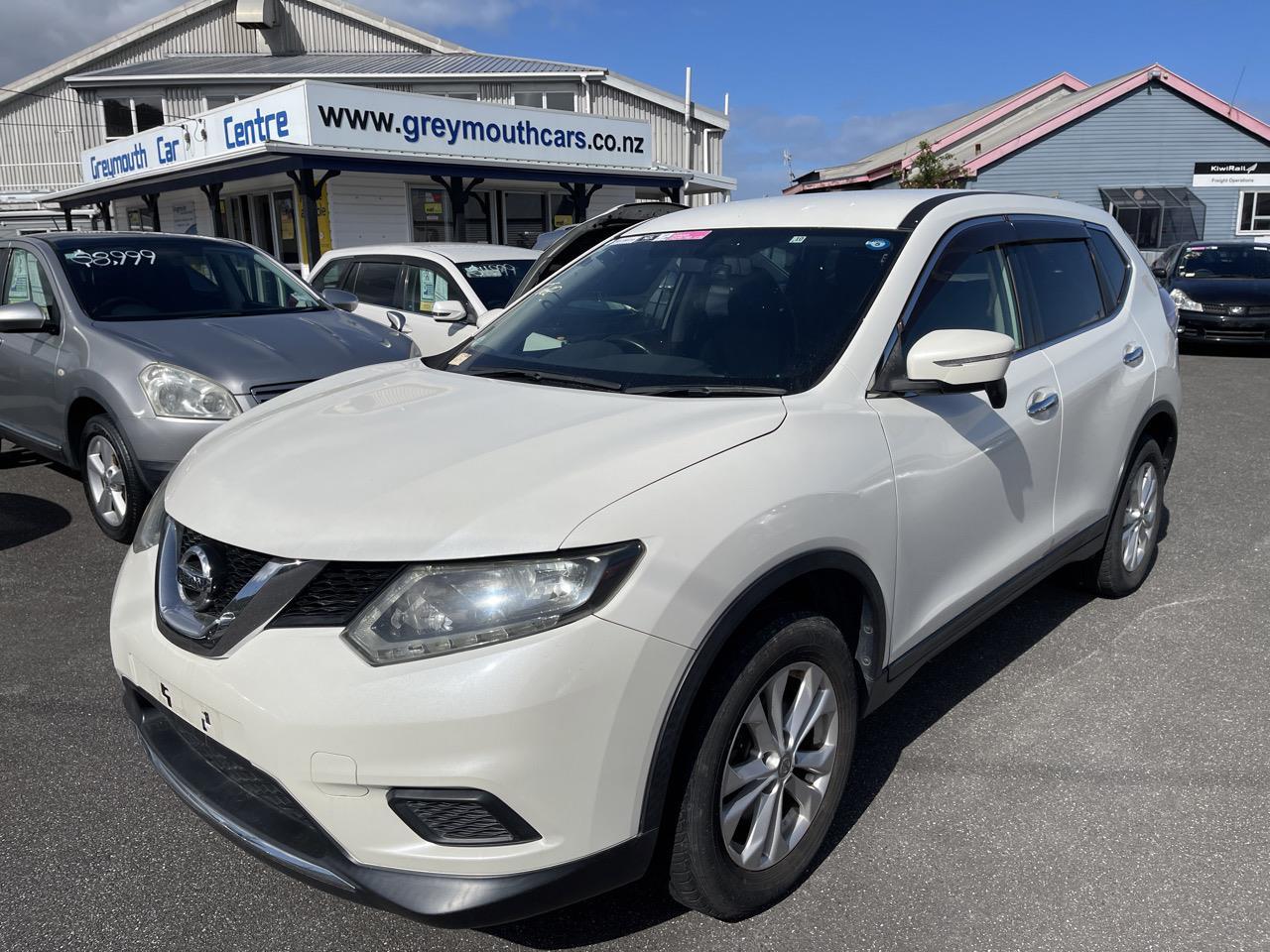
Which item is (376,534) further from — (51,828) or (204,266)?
(204,266)

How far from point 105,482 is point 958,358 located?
4.49 m

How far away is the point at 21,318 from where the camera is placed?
5.42 m

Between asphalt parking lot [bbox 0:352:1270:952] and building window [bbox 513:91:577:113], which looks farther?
building window [bbox 513:91:577:113]

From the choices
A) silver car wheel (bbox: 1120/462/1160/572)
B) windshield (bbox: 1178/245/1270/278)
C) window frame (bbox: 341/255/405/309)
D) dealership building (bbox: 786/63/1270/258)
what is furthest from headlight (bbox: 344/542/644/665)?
dealership building (bbox: 786/63/1270/258)

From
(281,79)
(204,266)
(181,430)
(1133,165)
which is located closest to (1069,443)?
(181,430)

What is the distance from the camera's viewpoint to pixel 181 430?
16.0ft

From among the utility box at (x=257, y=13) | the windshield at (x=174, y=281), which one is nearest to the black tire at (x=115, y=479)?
the windshield at (x=174, y=281)

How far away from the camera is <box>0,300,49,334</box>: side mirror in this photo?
5.40 m

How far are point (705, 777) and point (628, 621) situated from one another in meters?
0.45

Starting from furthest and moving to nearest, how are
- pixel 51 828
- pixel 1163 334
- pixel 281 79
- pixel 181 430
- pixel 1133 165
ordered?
pixel 1133 165 < pixel 281 79 < pixel 181 430 < pixel 1163 334 < pixel 51 828

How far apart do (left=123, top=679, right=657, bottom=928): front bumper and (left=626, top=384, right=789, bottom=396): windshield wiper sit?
1151 millimetres

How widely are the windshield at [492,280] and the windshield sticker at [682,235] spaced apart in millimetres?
5159

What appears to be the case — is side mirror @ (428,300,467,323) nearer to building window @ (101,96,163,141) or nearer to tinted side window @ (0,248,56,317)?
tinted side window @ (0,248,56,317)

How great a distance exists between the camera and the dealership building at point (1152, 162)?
2645 cm
